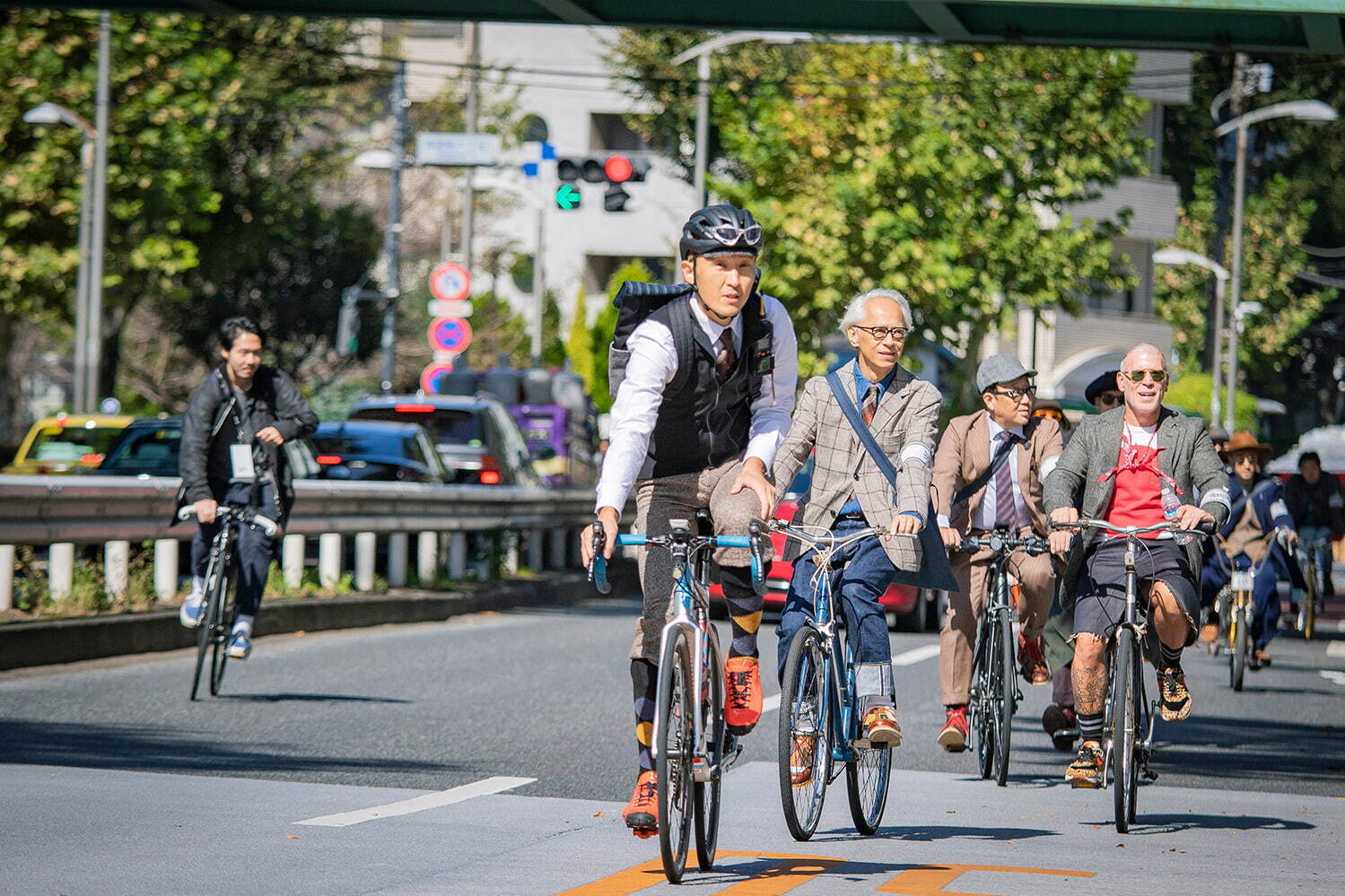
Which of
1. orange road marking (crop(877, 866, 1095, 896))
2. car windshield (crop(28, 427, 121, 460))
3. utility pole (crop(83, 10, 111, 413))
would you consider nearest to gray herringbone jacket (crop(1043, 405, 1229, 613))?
orange road marking (crop(877, 866, 1095, 896))

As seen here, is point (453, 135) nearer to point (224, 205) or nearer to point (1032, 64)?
point (1032, 64)

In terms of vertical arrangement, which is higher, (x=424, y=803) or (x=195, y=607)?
(x=195, y=607)

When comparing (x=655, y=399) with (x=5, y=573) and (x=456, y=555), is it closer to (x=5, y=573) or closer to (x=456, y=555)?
(x=5, y=573)

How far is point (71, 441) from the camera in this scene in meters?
19.2

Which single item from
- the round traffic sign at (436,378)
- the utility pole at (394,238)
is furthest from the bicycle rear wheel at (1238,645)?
the utility pole at (394,238)

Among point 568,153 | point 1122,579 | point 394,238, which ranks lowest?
point 1122,579

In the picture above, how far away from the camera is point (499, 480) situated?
22.6 meters

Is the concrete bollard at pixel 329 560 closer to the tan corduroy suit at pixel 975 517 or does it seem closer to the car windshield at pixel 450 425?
the car windshield at pixel 450 425

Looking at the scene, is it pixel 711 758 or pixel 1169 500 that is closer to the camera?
pixel 711 758

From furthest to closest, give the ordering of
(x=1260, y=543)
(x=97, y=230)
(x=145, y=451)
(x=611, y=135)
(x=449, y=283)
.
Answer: (x=611, y=135) → (x=449, y=283) → (x=97, y=230) → (x=145, y=451) → (x=1260, y=543)

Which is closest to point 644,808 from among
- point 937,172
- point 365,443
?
point 365,443

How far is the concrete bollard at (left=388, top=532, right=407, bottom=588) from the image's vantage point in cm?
1857

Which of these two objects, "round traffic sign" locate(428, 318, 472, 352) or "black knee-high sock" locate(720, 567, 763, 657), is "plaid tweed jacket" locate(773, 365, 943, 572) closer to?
"black knee-high sock" locate(720, 567, 763, 657)

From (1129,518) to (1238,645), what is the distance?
270 inches
